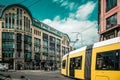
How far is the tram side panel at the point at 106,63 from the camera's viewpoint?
15.0 meters

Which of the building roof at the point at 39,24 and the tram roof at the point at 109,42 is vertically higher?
the building roof at the point at 39,24

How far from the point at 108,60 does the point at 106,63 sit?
1.09 feet

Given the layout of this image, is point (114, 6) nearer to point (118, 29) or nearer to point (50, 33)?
point (118, 29)

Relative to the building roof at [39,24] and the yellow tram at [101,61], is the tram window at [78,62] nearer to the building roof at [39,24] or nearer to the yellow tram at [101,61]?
the yellow tram at [101,61]

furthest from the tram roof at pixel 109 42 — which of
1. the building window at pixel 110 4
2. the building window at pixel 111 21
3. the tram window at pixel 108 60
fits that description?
the building window at pixel 110 4

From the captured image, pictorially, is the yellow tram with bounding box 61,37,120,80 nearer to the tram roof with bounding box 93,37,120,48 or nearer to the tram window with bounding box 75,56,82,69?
the tram roof with bounding box 93,37,120,48

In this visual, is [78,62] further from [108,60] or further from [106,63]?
[108,60]

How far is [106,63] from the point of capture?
16234 millimetres

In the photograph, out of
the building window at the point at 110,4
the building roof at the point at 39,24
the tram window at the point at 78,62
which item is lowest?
the tram window at the point at 78,62

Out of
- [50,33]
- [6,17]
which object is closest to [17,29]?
[6,17]

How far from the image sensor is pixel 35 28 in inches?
3679

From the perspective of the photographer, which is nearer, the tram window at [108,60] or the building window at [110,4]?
the tram window at [108,60]

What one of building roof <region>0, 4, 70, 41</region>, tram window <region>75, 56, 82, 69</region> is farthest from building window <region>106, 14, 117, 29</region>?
building roof <region>0, 4, 70, 41</region>

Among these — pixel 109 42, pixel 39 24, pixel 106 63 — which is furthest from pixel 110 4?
pixel 39 24
